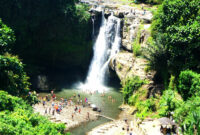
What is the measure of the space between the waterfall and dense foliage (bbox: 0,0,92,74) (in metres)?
2.17

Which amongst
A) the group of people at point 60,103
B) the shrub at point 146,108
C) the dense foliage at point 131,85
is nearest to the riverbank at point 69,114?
the group of people at point 60,103

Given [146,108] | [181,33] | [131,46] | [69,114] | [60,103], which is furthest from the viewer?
[131,46]

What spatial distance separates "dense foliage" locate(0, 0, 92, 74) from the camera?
35.6m

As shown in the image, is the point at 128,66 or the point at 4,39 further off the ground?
the point at 4,39

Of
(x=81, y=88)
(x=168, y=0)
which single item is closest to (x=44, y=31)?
(x=81, y=88)

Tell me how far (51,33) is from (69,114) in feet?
62.7

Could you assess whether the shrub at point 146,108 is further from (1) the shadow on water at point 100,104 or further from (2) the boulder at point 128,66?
(1) the shadow on water at point 100,104

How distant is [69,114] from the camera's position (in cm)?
2545

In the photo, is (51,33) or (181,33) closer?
(181,33)

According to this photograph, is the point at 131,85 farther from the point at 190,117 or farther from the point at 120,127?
the point at 190,117

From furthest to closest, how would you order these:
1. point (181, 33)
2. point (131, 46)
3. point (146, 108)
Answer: point (131, 46) → point (146, 108) → point (181, 33)

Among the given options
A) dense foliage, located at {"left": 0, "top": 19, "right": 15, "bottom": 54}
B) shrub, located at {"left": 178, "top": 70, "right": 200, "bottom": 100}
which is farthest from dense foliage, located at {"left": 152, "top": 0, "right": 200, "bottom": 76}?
dense foliage, located at {"left": 0, "top": 19, "right": 15, "bottom": 54}

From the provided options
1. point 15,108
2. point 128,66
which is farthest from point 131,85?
point 15,108

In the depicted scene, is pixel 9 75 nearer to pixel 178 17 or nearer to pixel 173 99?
pixel 173 99
